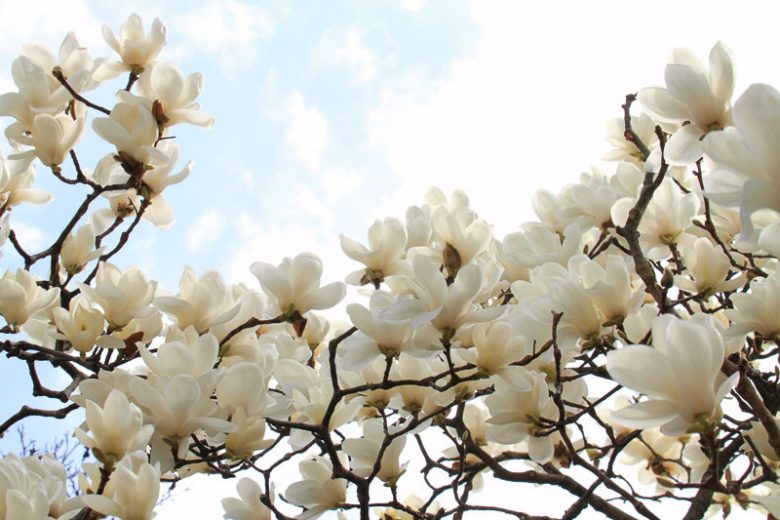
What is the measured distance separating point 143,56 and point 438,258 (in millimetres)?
866

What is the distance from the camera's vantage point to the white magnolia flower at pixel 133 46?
1743 millimetres

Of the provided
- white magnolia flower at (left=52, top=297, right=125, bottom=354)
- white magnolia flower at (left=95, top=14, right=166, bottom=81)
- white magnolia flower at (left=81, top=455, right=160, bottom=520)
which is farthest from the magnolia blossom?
white magnolia flower at (left=95, top=14, right=166, bottom=81)

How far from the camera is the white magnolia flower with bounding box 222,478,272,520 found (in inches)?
52.6

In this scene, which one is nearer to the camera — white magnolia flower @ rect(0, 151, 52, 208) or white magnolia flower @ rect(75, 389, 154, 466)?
white magnolia flower @ rect(75, 389, 154, 466)

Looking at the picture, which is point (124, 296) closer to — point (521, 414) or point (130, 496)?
point (130, 496)

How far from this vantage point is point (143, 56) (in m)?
1.75

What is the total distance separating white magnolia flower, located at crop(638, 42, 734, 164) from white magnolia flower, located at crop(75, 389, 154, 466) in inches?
33.6

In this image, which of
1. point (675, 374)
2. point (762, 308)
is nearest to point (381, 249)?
point (762, 308)

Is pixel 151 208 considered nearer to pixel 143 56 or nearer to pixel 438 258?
pixel 143 56

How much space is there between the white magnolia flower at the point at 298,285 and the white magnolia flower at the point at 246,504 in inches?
Answer: 12.5

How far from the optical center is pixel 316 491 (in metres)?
1.33

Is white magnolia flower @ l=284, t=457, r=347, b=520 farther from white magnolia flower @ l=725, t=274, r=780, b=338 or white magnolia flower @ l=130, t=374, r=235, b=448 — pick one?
white magnolia flower @ l=725, t=274, r=780, b=338

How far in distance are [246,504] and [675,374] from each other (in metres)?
0.86

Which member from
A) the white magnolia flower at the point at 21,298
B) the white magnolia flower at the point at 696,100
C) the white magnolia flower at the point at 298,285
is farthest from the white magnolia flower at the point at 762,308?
the white magnolia flower at the point at 21,298
